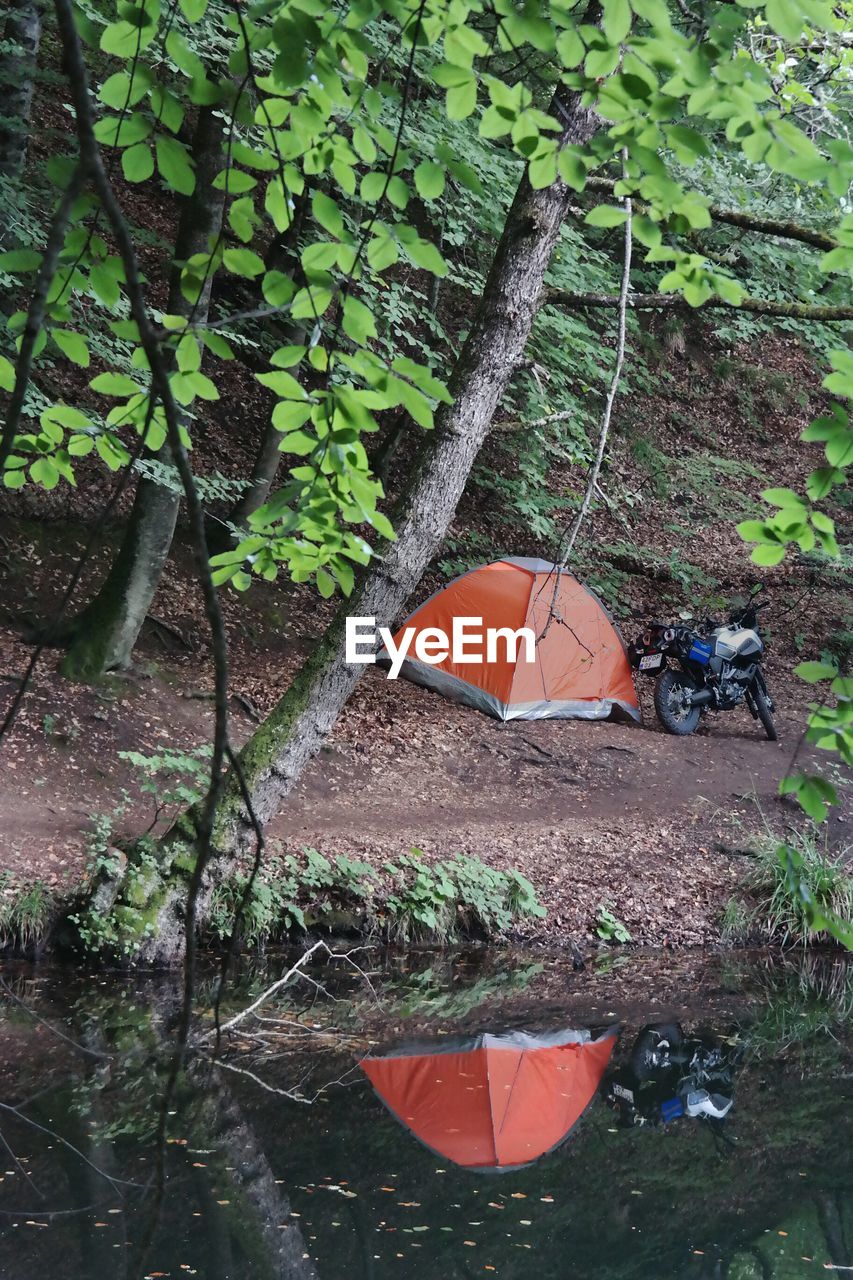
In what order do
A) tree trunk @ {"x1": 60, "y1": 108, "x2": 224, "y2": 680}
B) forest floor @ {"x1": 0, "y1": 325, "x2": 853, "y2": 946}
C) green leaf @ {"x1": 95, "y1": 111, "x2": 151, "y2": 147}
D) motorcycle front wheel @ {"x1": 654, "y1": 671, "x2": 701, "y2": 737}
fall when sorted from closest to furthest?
green leaf @ {"x1": 95, "y1": 111, "x2": 151, "y2": 147}
forest floor @ {"x1": 0, "y1": 325, "x2": 853, "y2": 946}
tree trunk @ {"x1": 60, "y1": 108, "x2": 224, "y2": 680}
motorcycle front wheel @ {"x1": 654, "y1": 671, "x2": 701, "y2": 737}

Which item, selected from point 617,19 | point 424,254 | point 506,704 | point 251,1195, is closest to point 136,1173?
point 251,1195

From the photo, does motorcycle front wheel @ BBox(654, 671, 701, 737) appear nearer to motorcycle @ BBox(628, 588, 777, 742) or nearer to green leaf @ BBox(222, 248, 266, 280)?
motorcycle @ BBox(628, 588, 777, 742)

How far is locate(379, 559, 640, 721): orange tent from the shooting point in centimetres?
1049

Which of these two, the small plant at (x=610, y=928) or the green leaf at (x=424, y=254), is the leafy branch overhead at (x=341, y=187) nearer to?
the green leaf at (x=424, y=254)

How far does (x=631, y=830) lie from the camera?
8.81 m

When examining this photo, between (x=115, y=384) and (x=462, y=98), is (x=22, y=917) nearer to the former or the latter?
(x=115, y=384)

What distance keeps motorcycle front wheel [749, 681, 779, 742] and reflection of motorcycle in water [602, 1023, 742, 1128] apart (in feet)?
15.7

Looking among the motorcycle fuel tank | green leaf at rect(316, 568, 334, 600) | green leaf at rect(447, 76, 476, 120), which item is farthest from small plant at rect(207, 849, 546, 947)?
green leaf at rect(447, 76, 476, 120)

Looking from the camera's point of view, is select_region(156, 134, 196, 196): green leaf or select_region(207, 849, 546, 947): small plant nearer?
select_region(156, 134, 196, 196): green leaf

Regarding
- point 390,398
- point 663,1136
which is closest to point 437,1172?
point 663,1136

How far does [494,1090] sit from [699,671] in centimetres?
603

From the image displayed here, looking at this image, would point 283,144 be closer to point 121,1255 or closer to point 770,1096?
point 121,1255

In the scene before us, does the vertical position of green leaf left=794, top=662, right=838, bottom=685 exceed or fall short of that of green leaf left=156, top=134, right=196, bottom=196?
it falls short

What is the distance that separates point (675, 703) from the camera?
35.0 feet
